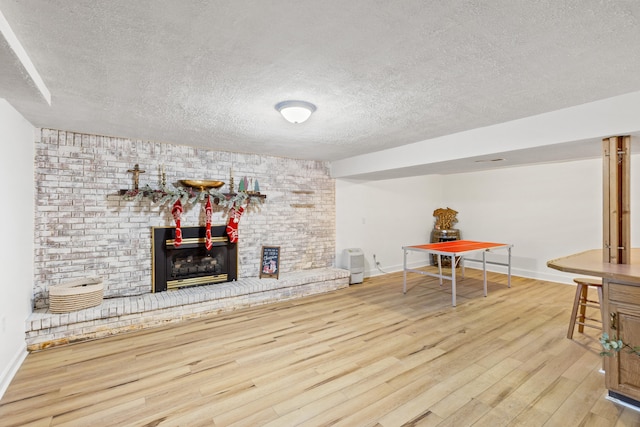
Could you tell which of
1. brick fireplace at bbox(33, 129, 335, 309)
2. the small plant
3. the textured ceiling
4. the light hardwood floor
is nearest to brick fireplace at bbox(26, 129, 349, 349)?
brick fireplace at bbox(33, 129, 335, 309)

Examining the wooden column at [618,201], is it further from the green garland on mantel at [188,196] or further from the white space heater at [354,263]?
the green garland on mantel at [188,196]

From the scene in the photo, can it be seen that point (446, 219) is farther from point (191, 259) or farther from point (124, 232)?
point (124, 232)

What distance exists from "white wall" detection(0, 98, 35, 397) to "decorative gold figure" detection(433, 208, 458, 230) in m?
7.08

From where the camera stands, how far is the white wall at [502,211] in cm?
539

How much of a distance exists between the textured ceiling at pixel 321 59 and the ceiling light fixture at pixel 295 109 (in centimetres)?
6

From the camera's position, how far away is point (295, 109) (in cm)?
244

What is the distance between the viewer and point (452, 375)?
2.51 metres

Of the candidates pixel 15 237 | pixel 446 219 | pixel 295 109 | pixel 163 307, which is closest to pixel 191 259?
pixel 163 307

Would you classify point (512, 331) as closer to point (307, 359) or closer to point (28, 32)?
point (307, 359)

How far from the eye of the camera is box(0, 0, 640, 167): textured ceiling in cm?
136

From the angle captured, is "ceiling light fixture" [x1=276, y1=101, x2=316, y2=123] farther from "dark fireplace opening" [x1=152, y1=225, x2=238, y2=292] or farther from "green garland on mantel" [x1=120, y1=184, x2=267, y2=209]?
"dark fireplace opening" [x1=152, y1=225, x2=238, y2=292]

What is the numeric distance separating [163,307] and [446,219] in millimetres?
6061

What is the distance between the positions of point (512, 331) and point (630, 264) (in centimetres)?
135

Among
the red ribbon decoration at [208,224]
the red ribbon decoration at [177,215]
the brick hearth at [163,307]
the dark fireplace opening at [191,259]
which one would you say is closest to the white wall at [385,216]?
the brick hearth at [163,307]
